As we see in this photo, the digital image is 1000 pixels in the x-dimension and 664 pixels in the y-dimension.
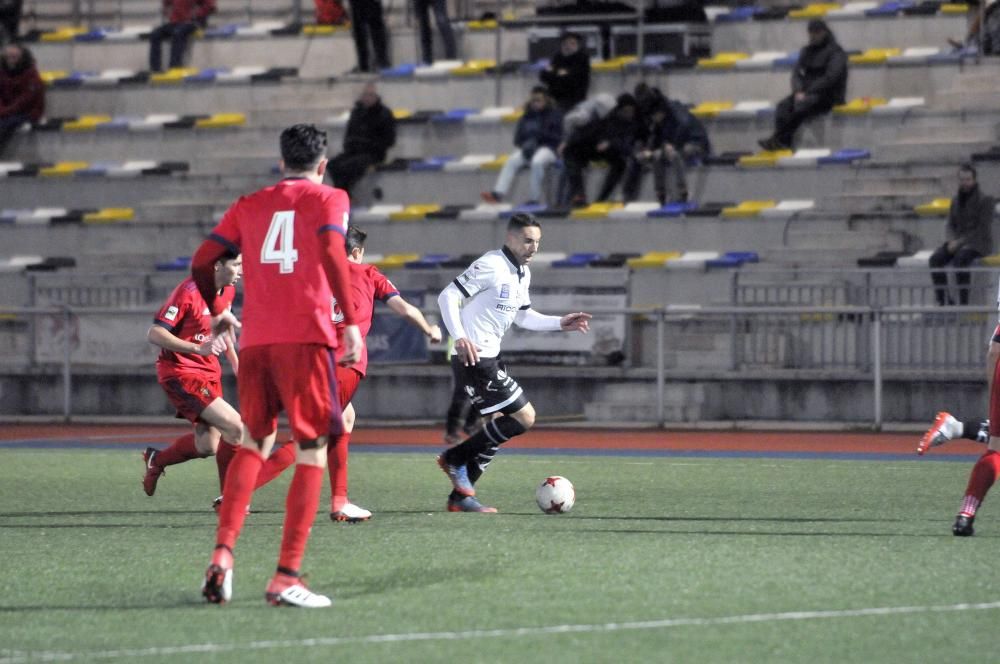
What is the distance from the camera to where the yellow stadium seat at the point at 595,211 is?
24.5 metres

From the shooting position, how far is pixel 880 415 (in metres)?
20.1

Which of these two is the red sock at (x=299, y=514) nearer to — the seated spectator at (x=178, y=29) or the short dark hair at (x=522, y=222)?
the short dark hair at (x=522, y=222)

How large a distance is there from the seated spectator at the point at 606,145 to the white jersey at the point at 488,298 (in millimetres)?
12342

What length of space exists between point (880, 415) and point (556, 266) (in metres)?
5.45

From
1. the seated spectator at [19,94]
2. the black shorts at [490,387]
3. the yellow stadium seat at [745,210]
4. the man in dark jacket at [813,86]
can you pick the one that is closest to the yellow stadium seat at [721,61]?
the man in dark jacket at [813,86]

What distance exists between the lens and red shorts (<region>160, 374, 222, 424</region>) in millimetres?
12195

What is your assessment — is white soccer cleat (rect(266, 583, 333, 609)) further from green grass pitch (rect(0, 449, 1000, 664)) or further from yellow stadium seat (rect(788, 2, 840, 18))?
yellow stadium seat (rect(788, 2, 840, 18))

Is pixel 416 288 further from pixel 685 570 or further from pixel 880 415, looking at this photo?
pixel 685 570

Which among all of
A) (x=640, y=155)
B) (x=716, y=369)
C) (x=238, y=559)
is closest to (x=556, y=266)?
(x=640, y=155)

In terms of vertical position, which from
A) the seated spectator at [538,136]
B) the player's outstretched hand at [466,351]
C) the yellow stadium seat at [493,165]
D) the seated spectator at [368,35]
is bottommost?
the player's outstretched hand at [466,351]

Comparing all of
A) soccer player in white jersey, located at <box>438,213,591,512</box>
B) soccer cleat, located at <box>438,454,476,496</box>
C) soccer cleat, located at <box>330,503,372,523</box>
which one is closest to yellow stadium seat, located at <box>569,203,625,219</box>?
soccer player in white jersey, located at <box>438,213,591,512</box>

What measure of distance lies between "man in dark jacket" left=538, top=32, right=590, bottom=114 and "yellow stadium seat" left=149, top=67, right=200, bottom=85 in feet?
24.2

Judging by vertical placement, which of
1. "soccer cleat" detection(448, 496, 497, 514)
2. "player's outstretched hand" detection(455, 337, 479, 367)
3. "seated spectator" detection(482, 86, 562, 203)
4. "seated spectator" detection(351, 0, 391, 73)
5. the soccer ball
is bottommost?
"soccer cleat" detection(448, 496, 497, 514)

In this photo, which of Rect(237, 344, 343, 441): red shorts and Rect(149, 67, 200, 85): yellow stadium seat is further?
Rect(149, 67, 200, 85): yellow stadium seat
